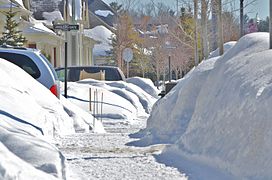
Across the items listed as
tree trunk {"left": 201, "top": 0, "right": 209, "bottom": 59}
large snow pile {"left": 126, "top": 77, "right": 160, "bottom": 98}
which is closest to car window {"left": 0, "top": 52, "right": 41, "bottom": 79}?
tree trunk {"left": 201, "top": 0, "right": 209, "bottom": 59}

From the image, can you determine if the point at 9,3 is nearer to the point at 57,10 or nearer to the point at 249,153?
the point at 57,10

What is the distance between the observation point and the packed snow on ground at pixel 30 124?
653 cm

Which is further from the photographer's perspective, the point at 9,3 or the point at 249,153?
the point at 9,3

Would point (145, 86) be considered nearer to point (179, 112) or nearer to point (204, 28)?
point (204, 28)

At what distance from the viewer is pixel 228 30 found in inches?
1415

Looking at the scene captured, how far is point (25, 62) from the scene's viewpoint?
1466 cm

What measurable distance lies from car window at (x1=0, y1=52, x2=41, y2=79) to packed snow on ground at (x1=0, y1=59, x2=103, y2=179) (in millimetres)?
911

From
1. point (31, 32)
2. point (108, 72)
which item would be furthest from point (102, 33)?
point (108, 72)

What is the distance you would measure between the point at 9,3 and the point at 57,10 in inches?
655

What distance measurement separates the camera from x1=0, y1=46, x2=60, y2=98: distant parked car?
559 inches

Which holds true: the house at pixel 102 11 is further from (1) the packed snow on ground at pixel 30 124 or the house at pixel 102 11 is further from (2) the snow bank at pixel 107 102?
(1) the packed snow on ground at pixel 30 124

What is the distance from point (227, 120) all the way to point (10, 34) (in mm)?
22486

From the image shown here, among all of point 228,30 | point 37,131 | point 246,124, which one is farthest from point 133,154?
point 228,30

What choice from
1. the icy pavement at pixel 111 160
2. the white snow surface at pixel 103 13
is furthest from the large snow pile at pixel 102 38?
the icy pavement at pixel 111 160
